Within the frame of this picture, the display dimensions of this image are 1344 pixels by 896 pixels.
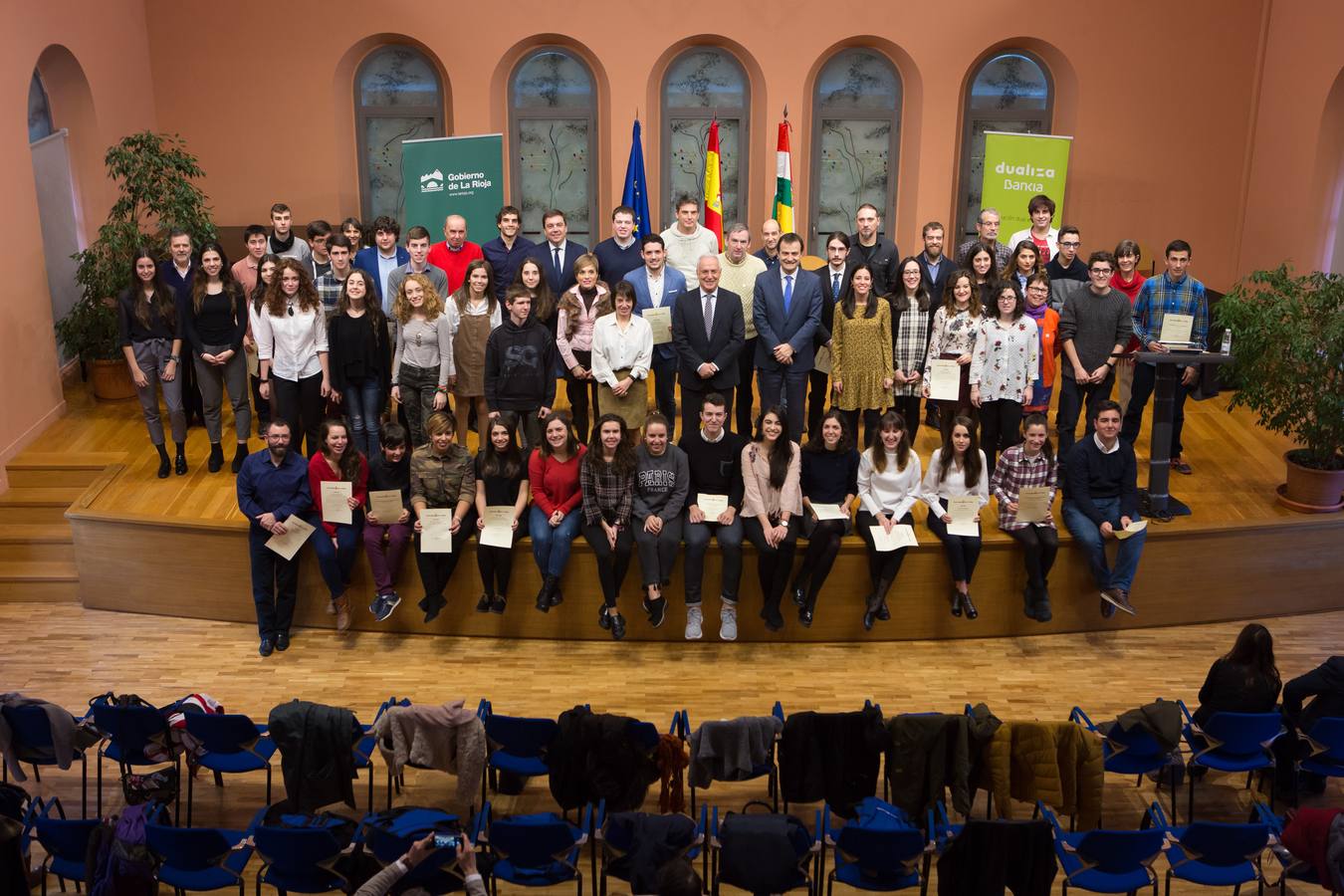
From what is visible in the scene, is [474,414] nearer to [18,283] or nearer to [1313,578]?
[18,283]

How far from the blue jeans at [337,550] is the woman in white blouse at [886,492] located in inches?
112

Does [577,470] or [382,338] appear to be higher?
[382,338]

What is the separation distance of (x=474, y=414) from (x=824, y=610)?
2.59 meters

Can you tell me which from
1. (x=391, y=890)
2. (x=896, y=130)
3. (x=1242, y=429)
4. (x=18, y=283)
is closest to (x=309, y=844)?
(x=391, y=890)

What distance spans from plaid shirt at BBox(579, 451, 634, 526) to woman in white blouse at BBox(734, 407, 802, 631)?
0.66 meters

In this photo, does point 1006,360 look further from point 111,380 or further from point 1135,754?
point 111,380

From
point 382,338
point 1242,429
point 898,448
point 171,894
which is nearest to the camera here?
point 171,894

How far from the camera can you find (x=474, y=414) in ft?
28.4

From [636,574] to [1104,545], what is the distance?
8.91 ft

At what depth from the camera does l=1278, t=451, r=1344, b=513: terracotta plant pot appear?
8234mm

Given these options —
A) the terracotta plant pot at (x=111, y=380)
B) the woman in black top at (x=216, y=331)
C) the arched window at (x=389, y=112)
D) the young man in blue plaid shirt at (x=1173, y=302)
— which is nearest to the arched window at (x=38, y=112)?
the terracotta plant pot at (x=111, y=380)

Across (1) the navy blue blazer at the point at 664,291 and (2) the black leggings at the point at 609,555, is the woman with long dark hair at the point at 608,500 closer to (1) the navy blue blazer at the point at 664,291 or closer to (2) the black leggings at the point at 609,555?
(2) the black leggings at the point at 609,555

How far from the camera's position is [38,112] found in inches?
390

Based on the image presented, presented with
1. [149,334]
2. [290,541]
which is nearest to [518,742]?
[290,541]
